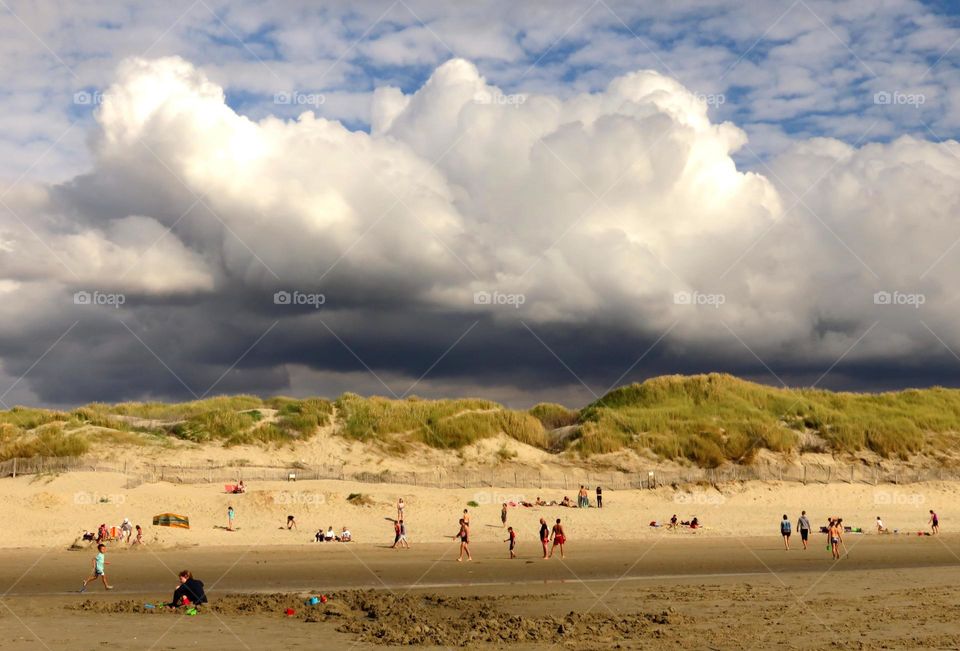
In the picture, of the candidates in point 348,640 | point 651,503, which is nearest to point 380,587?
point 348,640

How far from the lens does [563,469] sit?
51.2 meters

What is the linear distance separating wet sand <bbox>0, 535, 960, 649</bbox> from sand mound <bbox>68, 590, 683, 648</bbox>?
1.9 inches

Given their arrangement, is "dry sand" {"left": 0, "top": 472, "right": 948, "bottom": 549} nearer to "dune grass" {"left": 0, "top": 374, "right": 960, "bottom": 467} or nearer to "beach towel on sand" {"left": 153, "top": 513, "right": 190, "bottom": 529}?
"beach towel on sand" {"left": 153, "top": 513, "right": 190, "bottom": 529}

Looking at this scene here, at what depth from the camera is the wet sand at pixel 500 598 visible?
1727 cm

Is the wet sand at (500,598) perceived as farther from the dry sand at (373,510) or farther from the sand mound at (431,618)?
the dry sand at (373,510)

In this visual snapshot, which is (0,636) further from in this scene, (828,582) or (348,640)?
(828,582)

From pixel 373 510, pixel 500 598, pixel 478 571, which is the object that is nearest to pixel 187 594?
pixel 500 598

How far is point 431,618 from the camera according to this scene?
1936 cm

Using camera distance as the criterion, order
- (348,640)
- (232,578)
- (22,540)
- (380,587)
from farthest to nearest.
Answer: (22,540)
(232,578)
(380,587)
(348,640)

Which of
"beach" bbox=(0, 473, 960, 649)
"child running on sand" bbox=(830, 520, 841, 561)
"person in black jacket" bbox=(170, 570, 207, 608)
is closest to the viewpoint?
"beach" bbox=(0, 473, 960, 649)

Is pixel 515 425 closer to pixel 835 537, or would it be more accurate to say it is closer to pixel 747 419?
pixel 747 419

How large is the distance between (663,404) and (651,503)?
1929cm

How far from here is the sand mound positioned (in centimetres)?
1730

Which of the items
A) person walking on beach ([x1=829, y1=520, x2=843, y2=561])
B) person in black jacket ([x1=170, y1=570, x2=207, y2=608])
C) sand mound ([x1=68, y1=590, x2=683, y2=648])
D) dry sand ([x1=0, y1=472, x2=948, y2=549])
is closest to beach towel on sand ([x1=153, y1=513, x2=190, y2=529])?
dry sand ([x1=0, y1=472, x2=948, y2=549])
